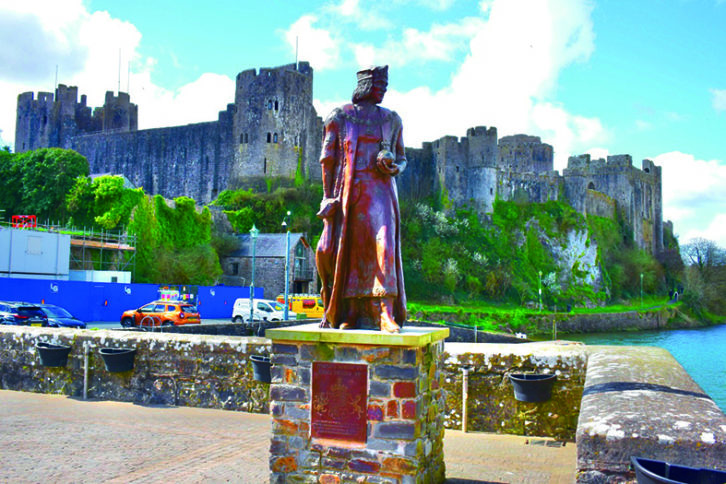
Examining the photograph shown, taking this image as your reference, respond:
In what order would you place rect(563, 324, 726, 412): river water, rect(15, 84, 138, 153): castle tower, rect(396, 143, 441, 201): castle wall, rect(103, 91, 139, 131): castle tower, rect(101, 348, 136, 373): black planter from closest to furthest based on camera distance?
rect(101, 348, 136, 373): black planter
rect(563, 324, 726, 412): river water
rect(396, 143, 441, 201): castle wall
rect(15, 84, 138, 153): castle tower
rect(103, 91, 139, 131): castle tower

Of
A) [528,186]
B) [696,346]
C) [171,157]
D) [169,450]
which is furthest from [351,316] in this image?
[528,186]

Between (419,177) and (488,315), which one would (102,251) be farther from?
(419,177)

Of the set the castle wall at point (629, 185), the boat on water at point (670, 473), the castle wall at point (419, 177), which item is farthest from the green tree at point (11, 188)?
the castle wall at point (629, 185)

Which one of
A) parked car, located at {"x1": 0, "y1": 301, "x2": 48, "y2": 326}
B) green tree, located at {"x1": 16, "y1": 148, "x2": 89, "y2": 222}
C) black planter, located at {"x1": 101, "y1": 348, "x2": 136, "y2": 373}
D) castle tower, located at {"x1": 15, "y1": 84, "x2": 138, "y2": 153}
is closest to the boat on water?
black planter, located at {"x1": 101, "y1": 348, "x2": 136, "y2": 373}

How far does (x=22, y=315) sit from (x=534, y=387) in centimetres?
1718

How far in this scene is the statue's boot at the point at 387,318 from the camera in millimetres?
5152

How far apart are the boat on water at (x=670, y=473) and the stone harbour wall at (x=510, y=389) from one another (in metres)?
3.59

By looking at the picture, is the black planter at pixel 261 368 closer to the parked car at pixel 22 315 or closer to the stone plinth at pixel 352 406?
the stone plinth at pixel 352 406

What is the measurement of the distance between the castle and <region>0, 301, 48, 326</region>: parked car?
40186 millimetres

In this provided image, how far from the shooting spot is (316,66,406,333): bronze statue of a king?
555 cm

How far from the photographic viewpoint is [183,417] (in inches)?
310

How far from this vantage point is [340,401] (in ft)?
16.5

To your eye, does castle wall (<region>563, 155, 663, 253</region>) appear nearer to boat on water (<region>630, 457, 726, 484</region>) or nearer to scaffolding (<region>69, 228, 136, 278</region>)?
scaffolding (<region>69, 228, 136, 278</region>)

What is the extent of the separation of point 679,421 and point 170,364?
6.77 meters
